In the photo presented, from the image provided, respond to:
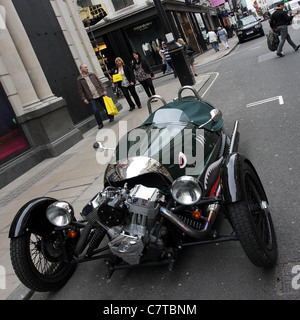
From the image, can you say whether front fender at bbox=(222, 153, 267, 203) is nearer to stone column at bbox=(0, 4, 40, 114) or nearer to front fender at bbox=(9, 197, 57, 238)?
front fender at bbox=(9, 197, 57, 238)

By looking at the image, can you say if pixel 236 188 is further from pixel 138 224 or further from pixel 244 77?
pixel 244 77

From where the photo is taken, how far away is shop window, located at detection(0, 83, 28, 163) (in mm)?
8594

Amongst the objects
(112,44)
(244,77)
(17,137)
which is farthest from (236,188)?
(112,44)

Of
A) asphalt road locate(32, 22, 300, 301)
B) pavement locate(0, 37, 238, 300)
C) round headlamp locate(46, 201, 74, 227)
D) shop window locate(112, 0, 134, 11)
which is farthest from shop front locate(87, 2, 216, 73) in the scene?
round headlamp locate(46, 201, 74, 227)

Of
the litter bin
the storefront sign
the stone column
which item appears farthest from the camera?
the storefront sign

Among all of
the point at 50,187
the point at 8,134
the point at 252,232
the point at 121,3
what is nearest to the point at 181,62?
the point at 8,134

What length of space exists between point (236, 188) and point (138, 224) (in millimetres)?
843

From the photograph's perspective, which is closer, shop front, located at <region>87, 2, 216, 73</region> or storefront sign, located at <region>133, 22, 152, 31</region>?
shop front, located at <region>87, 2, 216, 73</region>

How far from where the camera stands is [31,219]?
344 centimetres

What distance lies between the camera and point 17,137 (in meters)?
9.04
